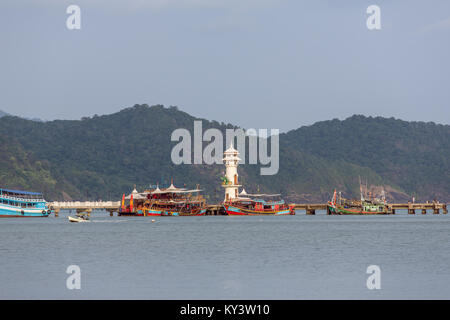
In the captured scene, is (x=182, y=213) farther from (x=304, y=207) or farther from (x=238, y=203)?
(x=304, y=207)

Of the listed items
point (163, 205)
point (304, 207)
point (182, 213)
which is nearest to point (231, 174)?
point (182, 213)

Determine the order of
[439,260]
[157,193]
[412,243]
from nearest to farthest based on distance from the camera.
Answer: [439,260]
[412,243]
[157,193]

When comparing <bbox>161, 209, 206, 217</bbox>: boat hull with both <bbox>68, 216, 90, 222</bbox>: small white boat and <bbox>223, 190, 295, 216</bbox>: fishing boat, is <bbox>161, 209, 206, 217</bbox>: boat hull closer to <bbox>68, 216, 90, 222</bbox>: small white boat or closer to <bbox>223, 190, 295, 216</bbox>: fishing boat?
<bbox>223, 190, 295, 216</bbox>: fishing boat

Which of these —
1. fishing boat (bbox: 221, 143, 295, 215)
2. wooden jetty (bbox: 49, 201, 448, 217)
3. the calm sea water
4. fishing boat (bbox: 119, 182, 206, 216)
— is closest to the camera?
the calm sea water

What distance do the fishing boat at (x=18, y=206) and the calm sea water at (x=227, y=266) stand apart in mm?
63803

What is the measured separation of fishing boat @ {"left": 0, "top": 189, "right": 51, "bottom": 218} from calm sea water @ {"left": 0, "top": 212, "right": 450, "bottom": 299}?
209ft

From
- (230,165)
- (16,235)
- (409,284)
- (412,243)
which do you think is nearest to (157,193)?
(230,165)

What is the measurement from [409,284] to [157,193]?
413 feet

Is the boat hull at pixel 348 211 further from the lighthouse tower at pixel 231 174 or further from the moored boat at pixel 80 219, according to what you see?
the moored boat at pixel 80 219

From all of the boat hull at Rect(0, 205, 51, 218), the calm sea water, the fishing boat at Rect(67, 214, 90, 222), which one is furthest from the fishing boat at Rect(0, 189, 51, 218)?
the calm sea water

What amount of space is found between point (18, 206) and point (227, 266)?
103m

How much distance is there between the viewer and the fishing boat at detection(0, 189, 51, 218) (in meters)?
145
